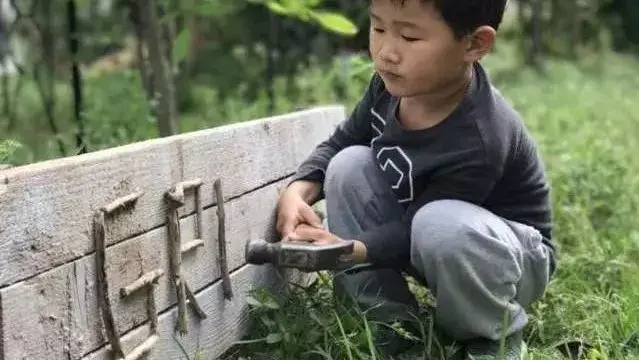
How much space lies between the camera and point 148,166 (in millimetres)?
1839

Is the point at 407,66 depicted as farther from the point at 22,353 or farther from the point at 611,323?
the point at 22,353

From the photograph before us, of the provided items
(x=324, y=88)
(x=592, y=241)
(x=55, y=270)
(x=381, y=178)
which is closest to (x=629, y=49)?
(x=324, y=88)

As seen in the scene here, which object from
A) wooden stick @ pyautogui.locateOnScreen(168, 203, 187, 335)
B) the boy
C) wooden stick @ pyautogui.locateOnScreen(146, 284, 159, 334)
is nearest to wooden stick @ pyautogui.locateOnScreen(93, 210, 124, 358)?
wooden stick @ pyautogui.locateOnScreen(146, 284, 159, 334)

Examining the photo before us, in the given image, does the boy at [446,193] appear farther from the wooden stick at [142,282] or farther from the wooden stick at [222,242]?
the wooden stick at [142,282]

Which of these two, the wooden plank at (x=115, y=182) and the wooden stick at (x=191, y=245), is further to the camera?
the wooden stick at (x=191, y=245)

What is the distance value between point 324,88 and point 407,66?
4171 mm

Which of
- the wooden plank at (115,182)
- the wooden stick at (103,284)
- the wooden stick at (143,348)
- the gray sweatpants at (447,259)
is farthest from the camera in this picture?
the gray sweatpants at (447,259)

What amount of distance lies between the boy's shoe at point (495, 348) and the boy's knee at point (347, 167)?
0.45m

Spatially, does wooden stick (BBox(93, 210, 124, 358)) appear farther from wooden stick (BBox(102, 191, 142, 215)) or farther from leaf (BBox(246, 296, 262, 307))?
leaf (BBox(246, 296, 262, 307))

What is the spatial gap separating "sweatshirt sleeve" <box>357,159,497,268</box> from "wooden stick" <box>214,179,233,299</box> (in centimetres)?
28

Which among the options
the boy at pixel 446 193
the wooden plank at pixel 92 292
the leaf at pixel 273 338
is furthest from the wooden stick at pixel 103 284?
the boy at pixel 446 193

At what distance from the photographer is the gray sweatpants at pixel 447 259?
203cm

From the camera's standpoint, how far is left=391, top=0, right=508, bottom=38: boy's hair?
2018 millimetres

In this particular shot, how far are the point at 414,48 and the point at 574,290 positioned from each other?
92cm
